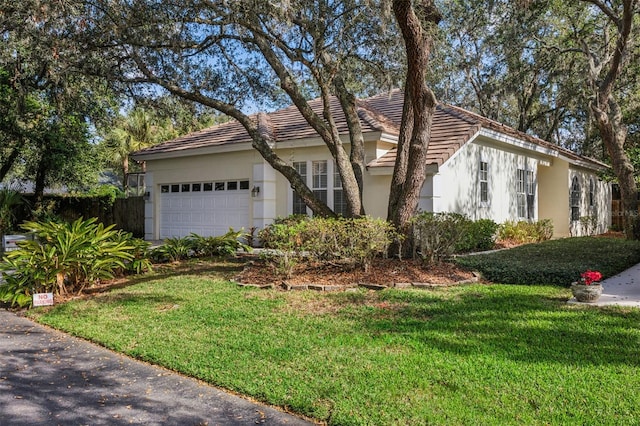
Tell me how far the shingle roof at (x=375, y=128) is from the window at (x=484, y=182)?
3.83 feet

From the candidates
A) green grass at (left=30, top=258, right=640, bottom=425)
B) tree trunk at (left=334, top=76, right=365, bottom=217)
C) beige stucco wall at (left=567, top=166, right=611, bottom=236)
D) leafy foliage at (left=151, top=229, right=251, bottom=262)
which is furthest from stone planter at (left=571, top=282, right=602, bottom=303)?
beige stucco wall at (left=567, top=166, right=611, bottom=236)

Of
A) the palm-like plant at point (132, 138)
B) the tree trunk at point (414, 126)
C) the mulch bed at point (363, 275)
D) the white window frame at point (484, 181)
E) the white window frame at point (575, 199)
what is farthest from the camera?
the palm-like plant at point (132, 138)

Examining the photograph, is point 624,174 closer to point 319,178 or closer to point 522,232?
point 522,232

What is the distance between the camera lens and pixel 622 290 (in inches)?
324

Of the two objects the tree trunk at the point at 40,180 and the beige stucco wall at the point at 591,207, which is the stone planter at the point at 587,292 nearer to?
the beige stucco wall at the point at 591,207

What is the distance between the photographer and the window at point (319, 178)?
50.0 ft

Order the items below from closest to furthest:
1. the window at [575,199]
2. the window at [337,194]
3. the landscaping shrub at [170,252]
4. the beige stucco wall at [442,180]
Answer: the landscaping shrub at [170,252]
the beige stucco wall at [442,180]
the window at [337,194]
the window at [575,199]

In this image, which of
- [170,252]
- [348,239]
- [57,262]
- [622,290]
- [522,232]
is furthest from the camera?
[522,232]

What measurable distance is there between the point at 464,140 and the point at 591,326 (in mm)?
8232

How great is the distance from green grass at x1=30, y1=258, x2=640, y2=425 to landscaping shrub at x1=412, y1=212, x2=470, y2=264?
1.55m

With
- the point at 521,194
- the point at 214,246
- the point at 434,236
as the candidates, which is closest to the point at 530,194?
the point at 521,194

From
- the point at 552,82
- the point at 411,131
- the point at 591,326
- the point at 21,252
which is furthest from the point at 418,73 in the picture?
the point at 552,82

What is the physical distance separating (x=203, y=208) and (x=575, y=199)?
14.4 m

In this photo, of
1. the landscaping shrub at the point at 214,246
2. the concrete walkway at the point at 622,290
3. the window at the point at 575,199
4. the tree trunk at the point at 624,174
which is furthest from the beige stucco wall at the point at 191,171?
the window at the point at 575,199
